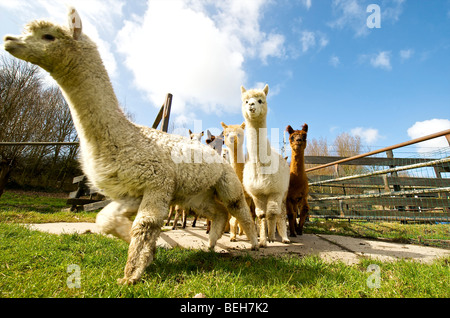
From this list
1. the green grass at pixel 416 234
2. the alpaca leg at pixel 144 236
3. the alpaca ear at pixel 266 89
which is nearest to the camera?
the alpaca leg at pixel 144 236

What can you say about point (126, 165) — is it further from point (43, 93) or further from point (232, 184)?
point (43, 93)

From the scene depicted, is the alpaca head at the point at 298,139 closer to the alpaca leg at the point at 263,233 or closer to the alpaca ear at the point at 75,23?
the alpaca leg at the point at 263,233

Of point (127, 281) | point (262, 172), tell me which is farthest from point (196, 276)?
point (262, 172)

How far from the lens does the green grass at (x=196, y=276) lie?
164cm

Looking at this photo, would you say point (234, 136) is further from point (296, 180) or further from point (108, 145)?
point (108, 145)

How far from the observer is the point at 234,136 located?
195 inches

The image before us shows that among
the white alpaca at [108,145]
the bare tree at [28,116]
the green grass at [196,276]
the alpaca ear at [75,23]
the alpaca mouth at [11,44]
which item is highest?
the bare tree at [28,116]

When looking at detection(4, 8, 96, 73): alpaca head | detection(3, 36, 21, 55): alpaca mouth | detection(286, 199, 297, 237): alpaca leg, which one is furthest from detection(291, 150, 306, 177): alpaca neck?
detection(3, 36, 21, 55): alpaca mouth

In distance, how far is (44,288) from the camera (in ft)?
5.43

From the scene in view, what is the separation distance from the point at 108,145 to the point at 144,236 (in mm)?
923

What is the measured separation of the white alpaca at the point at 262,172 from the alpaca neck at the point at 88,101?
2.50 meters

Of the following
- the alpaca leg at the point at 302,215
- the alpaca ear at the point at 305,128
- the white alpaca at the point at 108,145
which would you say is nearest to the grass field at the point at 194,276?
the white alpaca at the point at 108,145

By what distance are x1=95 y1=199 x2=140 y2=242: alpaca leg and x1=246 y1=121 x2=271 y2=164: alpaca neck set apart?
248cm
